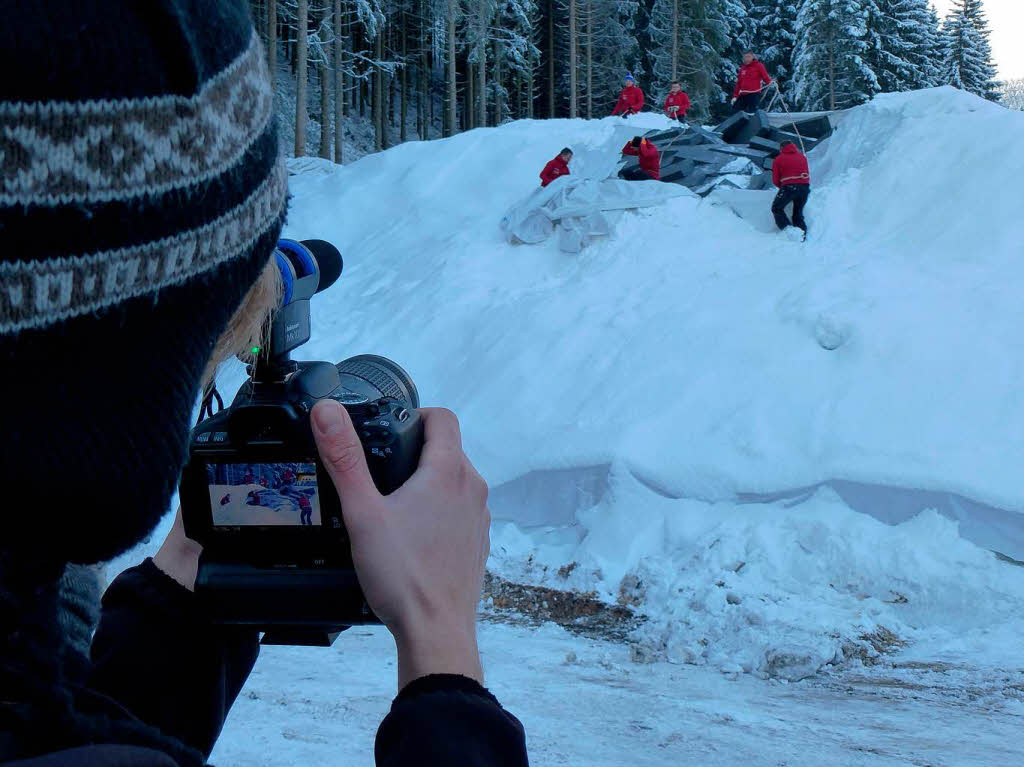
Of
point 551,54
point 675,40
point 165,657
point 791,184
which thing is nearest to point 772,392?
point 791,184

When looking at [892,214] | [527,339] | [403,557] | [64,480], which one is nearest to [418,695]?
[403,557]

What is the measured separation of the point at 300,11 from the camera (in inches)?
823

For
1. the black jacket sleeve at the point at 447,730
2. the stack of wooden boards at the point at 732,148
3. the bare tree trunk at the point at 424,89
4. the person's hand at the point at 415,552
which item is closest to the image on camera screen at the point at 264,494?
the person's hand at the point at 415,552

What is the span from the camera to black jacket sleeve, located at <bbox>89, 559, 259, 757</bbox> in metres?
1.34

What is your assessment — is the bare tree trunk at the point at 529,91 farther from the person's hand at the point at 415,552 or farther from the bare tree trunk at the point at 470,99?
the person's hand at the point at 415,552

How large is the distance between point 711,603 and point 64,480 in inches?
186

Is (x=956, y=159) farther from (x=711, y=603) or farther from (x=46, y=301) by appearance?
(x=46, y=301)

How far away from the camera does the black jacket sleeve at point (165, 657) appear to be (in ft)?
4.40

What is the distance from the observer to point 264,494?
1382 millimetres

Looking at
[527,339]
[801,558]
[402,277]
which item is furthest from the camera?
[402,277]

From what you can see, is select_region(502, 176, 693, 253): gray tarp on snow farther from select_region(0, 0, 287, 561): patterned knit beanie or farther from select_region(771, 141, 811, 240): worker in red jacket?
select_region(0, 0, 287, 561): patterned knit beanie

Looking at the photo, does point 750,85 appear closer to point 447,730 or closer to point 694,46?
point 447,730

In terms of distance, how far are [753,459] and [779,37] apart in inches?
1446

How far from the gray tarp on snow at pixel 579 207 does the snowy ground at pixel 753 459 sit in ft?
0.81
